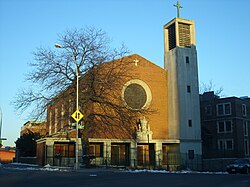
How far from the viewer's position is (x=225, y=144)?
182 feet

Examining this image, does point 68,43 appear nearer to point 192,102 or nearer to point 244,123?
point 192,102

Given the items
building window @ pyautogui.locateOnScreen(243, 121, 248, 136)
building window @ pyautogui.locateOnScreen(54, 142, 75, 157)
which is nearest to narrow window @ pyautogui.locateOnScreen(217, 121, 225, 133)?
building window @ pyautogui.locateOnScreen(243, 121, 248, 136)

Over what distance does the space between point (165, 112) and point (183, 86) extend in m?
4.59

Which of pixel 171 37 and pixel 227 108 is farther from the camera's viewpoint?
pixel 227 108

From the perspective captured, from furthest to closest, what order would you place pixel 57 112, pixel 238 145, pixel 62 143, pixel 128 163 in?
pixel 238 145, pixel 128 163, pixel 62 143, pixel 57 112

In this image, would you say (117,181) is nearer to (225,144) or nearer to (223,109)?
(225,144)

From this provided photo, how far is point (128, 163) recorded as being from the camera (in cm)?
4356

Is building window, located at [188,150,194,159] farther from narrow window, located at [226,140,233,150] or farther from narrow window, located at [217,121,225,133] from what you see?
narrow window, located at [217,121,225,133]

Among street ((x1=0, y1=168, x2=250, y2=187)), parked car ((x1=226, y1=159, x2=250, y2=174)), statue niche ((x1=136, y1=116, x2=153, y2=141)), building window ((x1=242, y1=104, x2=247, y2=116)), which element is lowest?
parked car ((x1=226, y1=159, x2=250, y2=174))

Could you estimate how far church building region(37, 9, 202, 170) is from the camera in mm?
43844

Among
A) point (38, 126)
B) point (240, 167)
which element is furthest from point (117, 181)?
point (38, 126)

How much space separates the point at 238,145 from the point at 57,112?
32457mm

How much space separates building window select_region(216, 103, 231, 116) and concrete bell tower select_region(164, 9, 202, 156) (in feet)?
32.8

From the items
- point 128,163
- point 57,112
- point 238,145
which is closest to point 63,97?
point 57,112
